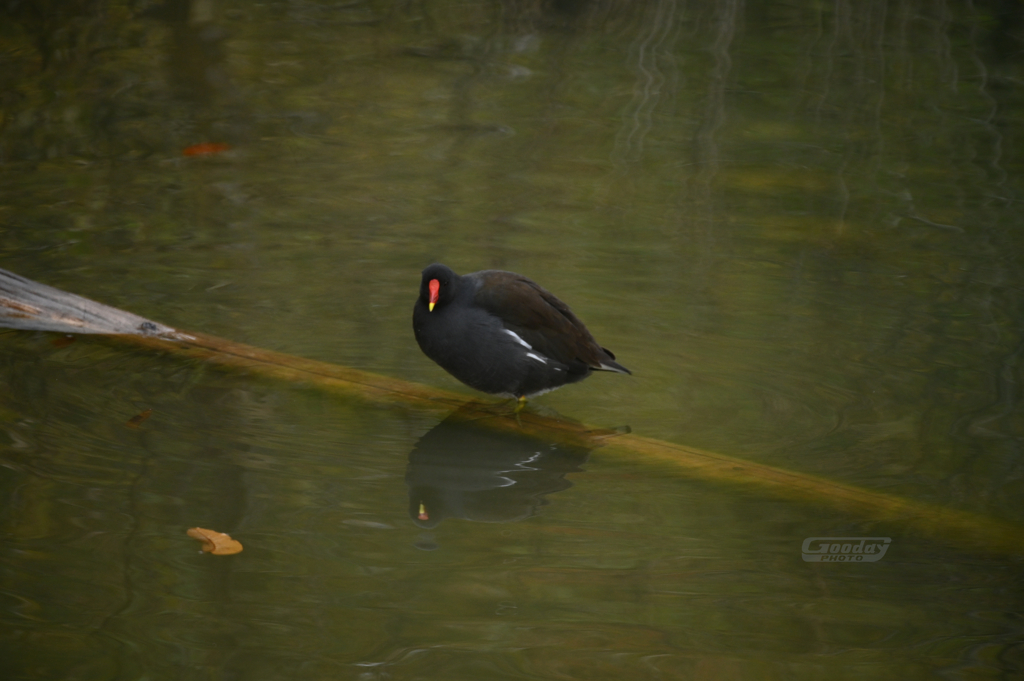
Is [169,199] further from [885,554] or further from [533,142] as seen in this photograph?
[885,554]

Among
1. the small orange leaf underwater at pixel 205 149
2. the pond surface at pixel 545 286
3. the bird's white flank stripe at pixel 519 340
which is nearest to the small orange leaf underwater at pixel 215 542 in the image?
the pond surface at pixel 545 286

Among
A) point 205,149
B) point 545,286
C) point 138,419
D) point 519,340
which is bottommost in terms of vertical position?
point 138,419

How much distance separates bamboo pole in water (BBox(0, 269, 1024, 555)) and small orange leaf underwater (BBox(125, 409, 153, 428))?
32cm

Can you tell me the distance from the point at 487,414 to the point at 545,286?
1.12m

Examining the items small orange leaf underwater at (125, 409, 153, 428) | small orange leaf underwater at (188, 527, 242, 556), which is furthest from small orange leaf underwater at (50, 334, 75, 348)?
small orange leaf underwater at (188, 527, 242, 556)

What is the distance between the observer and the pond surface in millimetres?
2715

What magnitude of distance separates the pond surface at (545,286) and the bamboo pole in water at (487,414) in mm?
Result: 55

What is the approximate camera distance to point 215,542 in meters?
2.96

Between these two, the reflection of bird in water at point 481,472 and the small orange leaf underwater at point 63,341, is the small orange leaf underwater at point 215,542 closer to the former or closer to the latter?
the reflection of bird in water at point 481,472

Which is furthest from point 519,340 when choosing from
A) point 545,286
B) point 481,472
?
point 545,286

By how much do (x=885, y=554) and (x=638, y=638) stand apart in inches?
Answer: 32.5

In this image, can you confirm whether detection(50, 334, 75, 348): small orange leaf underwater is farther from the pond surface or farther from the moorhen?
the moorhen

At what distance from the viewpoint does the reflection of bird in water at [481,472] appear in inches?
129

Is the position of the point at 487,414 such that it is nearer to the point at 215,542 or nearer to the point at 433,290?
the point at 433,290
